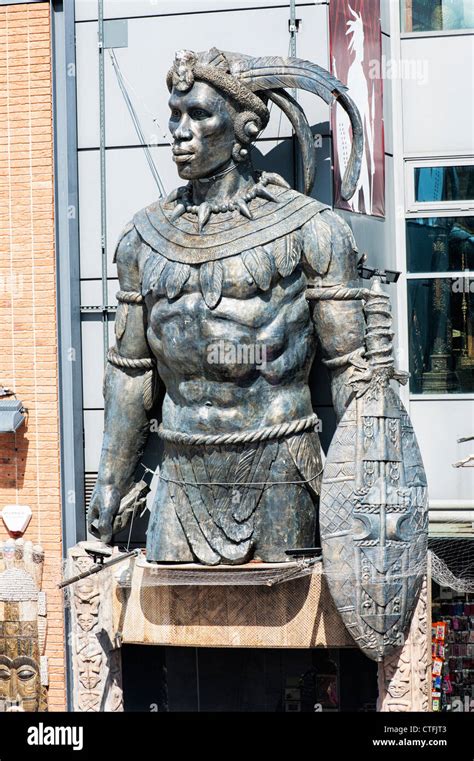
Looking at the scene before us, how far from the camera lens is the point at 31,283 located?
1219 cm

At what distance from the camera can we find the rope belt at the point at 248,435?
35.4 feet

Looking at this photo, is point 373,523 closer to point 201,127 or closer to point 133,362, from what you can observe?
point 133,362

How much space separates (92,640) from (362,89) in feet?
14.1

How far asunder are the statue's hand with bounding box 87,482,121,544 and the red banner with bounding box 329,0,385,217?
96.8 inches

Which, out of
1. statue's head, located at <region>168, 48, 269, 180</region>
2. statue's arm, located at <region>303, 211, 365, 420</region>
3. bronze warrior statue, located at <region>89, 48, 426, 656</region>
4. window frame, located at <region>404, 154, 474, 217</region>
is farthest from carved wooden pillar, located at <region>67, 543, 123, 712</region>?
window frame, located at <region>404, 154, 474, 217</region>

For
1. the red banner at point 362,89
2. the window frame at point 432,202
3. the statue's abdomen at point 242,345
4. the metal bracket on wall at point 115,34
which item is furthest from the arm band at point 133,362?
the window frame at point 432,202

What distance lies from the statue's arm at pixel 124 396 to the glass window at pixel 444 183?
274 centimetres

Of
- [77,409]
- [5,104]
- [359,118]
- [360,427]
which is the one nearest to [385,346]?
[360,427]

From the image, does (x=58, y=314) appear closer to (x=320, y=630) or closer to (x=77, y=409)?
(x=77, y=409)

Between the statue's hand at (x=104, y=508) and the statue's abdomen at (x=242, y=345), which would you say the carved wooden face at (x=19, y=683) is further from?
the statue's abdomen at (x=242, y=345)

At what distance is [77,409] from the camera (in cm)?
1204

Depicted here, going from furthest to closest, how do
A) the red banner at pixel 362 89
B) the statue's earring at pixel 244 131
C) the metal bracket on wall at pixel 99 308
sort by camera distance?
the metal bracket on wall at pixel 99 308
the red banner at pixel 362 89
the statue's earring at pixel 244 131

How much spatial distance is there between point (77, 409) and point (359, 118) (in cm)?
292

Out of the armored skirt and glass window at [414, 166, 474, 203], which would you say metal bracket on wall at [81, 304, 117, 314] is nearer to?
the armored skirt
